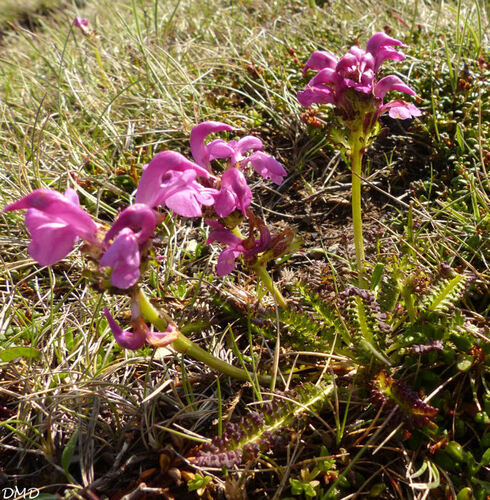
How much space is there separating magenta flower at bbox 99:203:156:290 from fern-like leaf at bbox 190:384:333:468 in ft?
2.19

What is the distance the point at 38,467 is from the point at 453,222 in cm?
227

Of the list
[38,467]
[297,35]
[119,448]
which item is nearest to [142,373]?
[119,448]

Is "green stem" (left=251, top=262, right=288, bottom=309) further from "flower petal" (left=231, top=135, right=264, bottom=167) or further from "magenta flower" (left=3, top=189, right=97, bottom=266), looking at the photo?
"magenta flower" (left=3, top=189, right=97, bottom=266)

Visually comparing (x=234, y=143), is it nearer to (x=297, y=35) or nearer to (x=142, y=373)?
(x=142, y=373)

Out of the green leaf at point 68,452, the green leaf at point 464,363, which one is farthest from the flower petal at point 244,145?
the green leaf at point 68,452

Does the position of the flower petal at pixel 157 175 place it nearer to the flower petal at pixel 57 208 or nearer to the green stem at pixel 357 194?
the flower petal at pixel 57 208

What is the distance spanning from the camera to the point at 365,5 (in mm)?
5176

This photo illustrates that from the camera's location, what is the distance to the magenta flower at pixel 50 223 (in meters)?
1.45

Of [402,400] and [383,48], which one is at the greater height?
[383,48]

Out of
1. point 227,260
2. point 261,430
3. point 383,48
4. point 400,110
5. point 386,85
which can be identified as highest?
point 383,48

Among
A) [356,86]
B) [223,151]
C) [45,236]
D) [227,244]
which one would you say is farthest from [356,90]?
[45,236]

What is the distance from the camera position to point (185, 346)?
5.81 feet

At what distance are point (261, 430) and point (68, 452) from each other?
75 cm

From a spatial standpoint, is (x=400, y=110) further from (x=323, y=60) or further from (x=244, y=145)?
(x=244, y=145)
